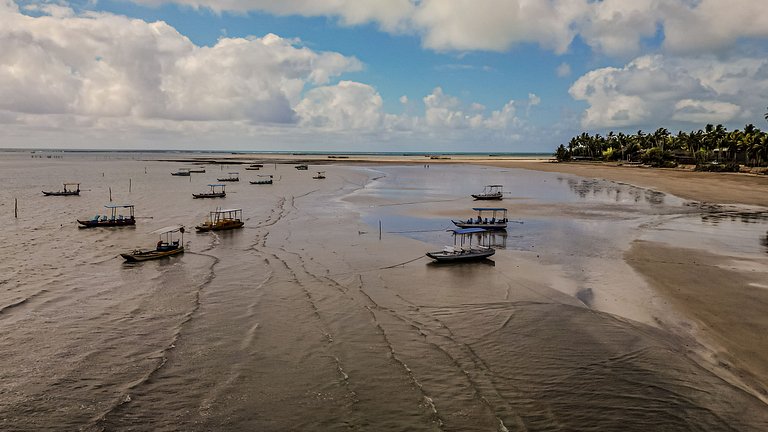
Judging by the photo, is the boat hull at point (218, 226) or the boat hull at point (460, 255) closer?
the boat hull at point (460, 255)

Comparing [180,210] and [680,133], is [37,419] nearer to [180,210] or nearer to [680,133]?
[180,210]

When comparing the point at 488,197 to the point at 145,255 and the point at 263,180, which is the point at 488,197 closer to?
the point at 145,255

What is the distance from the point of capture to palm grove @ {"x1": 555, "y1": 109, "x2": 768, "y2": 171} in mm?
109000

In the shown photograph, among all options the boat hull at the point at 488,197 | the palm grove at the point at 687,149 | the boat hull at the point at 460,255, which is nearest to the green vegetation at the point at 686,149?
the palm grove at the point at 687,149

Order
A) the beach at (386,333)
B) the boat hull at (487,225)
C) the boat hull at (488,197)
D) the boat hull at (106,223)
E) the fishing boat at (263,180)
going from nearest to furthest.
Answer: the beach at (386,333) < the boat hull at (487,225) < the boat hull at (106,223) < the boat hull at (488,197) < the fishing boat at (263,180)

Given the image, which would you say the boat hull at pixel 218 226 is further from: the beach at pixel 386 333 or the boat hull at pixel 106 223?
the boat hull at pixel 106 223

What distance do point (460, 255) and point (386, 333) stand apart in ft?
46.3

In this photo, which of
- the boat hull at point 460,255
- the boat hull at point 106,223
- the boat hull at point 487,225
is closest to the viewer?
the boat hull at point 460,255

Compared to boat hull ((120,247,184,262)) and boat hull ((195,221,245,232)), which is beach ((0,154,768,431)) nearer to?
boat hull ((120,247,184,262))

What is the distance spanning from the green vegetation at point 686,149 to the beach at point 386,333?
271 ft

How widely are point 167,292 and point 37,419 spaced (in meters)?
12.9

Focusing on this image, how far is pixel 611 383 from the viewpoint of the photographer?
16.2 metres

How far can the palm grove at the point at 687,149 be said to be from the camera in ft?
358

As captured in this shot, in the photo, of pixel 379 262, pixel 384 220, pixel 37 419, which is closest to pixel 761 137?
pixel 384 220
